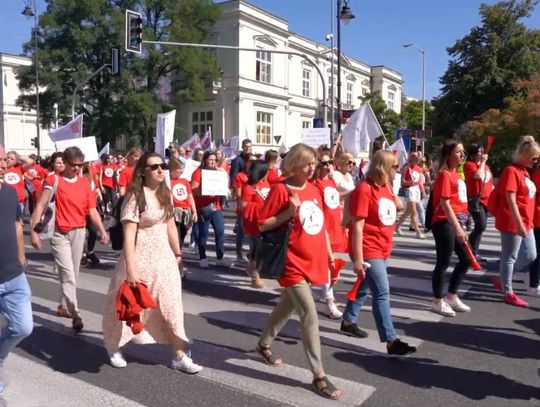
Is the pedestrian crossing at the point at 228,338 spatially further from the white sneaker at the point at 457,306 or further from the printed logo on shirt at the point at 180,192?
the printed logo on shirt at the point at 180,192

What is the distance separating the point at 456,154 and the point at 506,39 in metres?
37.3

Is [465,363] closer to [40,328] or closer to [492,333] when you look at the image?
[492,333]

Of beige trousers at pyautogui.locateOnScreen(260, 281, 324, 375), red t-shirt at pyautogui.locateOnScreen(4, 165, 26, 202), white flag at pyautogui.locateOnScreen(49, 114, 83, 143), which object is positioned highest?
white flag at pyautogui.locateOnScreen(49, 114, 83, 143)

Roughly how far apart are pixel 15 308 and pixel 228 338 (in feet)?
6.97

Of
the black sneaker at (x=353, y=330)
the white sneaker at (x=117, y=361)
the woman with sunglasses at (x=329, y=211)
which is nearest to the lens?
the white sneaker at (x=117, y=361)

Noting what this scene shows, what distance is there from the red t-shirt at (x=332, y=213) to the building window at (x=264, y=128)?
4031 cm

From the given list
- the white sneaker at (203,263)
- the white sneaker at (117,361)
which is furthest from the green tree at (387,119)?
the white sneaker at (117,361)

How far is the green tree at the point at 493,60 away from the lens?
3731cm

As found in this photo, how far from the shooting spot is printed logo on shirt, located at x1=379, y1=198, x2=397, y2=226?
461cm

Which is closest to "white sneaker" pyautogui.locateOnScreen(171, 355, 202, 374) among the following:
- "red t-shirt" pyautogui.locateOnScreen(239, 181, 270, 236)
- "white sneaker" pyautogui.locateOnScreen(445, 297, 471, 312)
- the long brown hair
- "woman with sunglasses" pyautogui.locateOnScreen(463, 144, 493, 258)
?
the long brown hair

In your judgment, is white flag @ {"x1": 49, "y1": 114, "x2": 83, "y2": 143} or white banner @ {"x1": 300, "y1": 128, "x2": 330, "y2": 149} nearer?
white flag @ {"x1": 49, "y1": 114, "x2": 83, "y2": 143}

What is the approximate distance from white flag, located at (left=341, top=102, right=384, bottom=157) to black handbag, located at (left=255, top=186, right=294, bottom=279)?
7068 millimetres

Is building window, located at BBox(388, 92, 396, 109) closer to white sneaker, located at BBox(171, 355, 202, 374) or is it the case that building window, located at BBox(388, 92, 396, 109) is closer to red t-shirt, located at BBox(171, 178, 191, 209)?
red t-shirt, located at BBox(171, 178, 191, 209)

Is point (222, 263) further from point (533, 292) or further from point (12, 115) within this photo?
point (12, 115)
